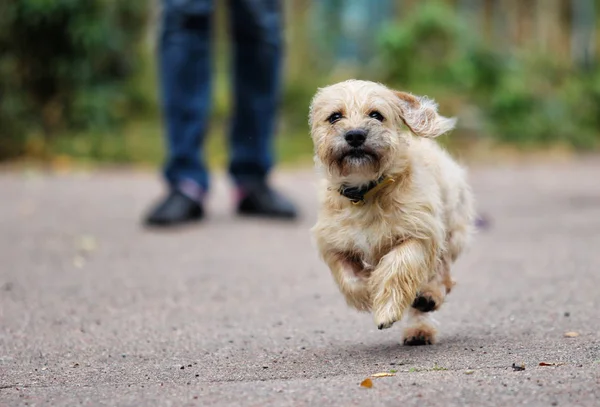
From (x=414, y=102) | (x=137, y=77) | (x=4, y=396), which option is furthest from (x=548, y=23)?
(x=4, y=396)

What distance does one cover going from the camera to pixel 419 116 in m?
4.00

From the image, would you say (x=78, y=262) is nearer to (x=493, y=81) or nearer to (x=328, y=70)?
(x=493, y=81)

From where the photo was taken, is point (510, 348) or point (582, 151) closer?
point (510, 348)

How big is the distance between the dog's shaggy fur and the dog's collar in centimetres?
1

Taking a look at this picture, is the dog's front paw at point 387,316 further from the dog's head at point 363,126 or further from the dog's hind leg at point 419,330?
the dog's head at point 363,126

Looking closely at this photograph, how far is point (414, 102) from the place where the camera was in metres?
4.03

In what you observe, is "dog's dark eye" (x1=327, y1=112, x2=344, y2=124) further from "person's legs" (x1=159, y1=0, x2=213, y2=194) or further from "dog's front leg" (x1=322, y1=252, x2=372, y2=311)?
"person's legs" (x1=159, y1=0, x2=213, y2=194)

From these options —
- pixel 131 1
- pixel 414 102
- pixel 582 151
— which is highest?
pixel 131 1

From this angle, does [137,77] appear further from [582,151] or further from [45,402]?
[45,402]

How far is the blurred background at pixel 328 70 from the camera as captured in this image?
10.5 m

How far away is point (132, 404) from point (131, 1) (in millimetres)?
8495

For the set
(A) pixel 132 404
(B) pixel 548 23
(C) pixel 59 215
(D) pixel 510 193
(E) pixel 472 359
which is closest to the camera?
(A) pixel 132 404

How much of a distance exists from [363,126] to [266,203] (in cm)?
345

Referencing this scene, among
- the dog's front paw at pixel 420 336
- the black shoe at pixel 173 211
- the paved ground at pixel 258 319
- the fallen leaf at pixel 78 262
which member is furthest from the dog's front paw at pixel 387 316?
the black shoe at pixel 173 211
